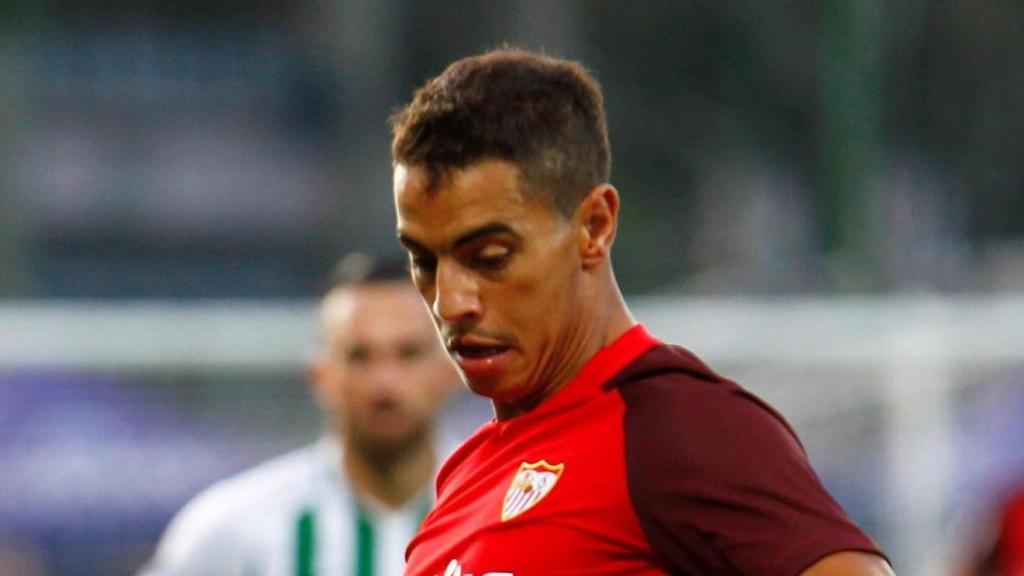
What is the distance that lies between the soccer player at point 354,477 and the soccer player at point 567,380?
2.09 metres

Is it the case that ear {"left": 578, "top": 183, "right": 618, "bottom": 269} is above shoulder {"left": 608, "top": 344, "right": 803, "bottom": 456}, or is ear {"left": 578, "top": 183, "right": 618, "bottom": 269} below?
above

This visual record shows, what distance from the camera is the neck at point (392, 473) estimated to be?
14.4 ft

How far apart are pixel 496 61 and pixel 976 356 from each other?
5279 mm

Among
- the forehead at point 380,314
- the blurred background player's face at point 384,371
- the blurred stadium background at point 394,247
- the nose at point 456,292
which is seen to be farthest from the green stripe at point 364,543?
the nose at point 456,292

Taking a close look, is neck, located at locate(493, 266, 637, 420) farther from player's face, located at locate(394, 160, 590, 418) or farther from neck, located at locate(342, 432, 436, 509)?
neck, located at locate(342, 432, 436, 509)

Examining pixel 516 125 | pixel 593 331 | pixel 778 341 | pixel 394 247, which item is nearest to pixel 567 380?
pixel 593 331

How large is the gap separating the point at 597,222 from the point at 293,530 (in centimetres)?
257

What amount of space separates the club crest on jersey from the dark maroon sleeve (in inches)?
4.9

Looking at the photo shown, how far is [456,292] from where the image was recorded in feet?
6.69

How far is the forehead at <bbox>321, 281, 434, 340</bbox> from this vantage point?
4395 millimetres

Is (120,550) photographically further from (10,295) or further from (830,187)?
(830,187)

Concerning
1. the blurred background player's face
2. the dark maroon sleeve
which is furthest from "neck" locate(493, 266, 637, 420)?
the blurred background player's face

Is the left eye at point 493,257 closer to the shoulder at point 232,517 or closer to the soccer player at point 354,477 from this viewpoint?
the soccer player at point 354,477

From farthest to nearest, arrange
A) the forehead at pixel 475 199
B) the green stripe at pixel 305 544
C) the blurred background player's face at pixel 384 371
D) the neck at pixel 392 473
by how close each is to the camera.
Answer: the green stripe at pixel 305 544, the neck at pixel 392 473, the blurred background player's face at pixel 384 371, the forehead at pixel 475 199
